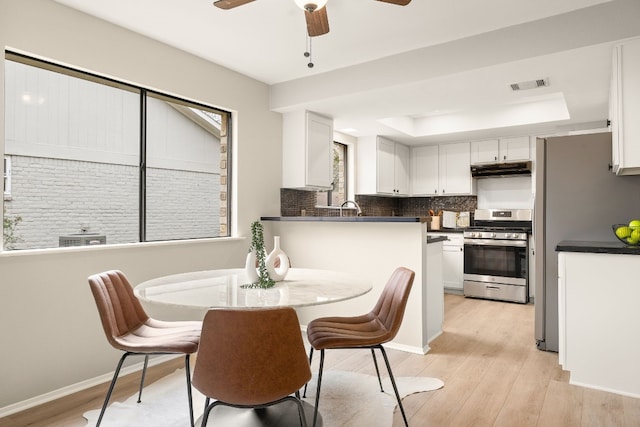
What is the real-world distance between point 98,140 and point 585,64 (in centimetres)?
354

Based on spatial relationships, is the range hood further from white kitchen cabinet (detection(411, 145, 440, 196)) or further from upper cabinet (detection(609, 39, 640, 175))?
upper cabinet (detection(609, 39, 640, 175))

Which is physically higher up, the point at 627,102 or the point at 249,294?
the point at 627,102

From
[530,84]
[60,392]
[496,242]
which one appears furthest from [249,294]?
[496,242]

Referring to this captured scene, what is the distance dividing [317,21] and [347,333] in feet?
5.55

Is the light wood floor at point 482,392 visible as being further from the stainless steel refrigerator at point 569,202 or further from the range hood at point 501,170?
the range hood at point 501,170

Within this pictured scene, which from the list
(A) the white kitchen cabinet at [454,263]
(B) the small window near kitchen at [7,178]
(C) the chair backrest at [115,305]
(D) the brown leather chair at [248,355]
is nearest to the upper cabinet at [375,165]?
(A) the white kitchen cabinet at [454,263]

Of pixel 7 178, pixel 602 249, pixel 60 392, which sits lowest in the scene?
pixel 60 392

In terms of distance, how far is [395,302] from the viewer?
7.53ft

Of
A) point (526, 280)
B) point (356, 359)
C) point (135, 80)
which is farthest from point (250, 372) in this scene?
point (526, 280)

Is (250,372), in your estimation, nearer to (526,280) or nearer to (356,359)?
(356,359)

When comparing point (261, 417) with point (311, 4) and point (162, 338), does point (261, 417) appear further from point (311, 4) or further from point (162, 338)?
point (311, 4)

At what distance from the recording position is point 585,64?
118 inches

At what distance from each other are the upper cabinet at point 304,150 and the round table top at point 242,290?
1.85m

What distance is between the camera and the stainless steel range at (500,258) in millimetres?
5160
